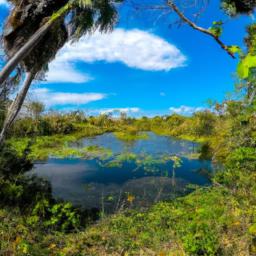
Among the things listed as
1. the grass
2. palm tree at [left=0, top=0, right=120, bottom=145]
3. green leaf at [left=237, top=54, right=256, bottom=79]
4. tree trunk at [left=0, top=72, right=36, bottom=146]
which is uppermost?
palm tree at [left=0, top=0, right=120, bottom=145]

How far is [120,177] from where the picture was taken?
18047 millimetres

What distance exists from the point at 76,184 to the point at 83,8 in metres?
8.10

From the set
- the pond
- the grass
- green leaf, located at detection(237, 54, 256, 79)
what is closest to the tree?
the pond

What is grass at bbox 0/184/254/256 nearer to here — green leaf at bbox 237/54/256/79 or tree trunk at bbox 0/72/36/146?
tree trunk at bbox 0/72/36/146

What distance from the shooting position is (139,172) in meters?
19.0

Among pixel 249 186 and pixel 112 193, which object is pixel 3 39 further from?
pixel 249 186

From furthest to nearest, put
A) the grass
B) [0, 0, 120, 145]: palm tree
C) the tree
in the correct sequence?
the tree
[0, 0, 120, 145]: palm tree
the grass

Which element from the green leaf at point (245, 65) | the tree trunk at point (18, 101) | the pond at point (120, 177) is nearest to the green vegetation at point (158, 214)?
the green leaf at point (245, 65)

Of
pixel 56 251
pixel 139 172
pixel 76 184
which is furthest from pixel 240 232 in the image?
pixel 139 172

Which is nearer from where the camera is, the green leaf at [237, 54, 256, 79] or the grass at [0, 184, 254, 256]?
the green leaf at [237, 54, 256, 79]

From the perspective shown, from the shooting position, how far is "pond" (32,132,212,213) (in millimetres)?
13844

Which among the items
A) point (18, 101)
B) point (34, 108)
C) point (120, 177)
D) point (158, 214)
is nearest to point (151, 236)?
point (158, 214)

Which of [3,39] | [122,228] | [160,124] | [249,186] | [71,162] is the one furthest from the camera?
[160,124]

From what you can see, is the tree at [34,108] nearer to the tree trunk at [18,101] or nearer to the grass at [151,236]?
the tree trunk at [18,101]
